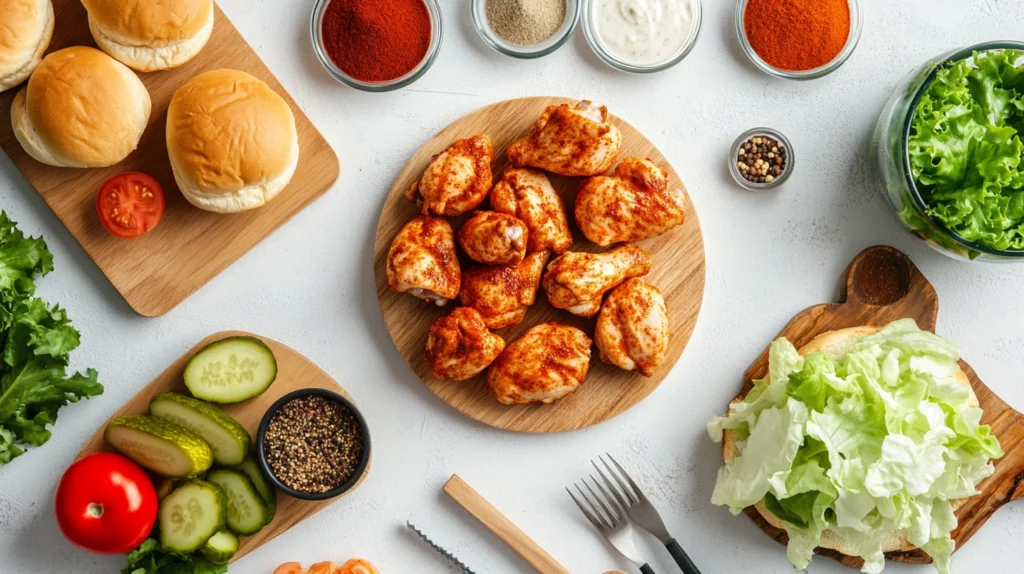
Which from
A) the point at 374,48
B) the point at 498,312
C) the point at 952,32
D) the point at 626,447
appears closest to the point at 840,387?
the point at 626,447

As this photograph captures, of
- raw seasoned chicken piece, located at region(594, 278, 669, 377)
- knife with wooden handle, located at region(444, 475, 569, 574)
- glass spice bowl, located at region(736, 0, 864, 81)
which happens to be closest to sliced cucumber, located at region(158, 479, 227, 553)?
knife with wooden handle, located at region(444, 475, 569, 574)

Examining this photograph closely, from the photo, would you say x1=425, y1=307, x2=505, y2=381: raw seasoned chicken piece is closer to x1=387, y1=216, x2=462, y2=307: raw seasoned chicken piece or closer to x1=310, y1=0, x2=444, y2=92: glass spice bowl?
x1=387, y1=216, x2=462, y2=307: raw seasoned chicken piece

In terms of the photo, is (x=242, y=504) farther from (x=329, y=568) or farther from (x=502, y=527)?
(x=502, y=527)

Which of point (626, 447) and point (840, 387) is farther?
point (626, 447)

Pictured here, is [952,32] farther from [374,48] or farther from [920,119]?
[374,48]

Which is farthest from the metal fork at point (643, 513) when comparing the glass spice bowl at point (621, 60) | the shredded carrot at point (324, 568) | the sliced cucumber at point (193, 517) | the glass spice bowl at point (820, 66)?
the glass spice bowl at point (820, 66)

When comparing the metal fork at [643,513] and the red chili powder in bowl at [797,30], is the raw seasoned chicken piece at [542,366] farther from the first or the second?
the red chili powder in bowl at [797,30]
